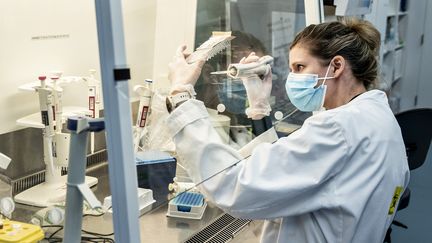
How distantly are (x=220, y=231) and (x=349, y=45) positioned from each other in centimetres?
73

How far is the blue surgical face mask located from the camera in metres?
1.28

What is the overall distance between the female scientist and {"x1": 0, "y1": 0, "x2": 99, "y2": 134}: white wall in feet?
1.97

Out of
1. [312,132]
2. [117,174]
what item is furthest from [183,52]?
[117,174]

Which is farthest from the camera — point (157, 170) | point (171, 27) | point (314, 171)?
point (171, 27)

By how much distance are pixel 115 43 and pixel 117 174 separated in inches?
9.3

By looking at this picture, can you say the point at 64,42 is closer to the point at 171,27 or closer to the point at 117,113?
the point at 171,27

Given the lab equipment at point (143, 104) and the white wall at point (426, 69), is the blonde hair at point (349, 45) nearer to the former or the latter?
the lab equipment at point (143, 104)

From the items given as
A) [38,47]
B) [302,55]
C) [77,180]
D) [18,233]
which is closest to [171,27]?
[38,47]

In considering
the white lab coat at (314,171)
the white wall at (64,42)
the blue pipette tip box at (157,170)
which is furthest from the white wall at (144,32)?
the white lab coat at (314,171)

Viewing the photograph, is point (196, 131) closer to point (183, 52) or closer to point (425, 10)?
point (183, 52)

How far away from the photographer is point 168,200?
4.69 ft

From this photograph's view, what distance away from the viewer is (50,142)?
1504 millimetres

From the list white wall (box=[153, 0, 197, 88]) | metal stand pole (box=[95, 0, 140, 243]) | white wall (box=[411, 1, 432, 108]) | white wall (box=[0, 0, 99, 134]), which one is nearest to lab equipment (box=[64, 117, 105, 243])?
metal stand pole (box=[95, 0, 140, 243])

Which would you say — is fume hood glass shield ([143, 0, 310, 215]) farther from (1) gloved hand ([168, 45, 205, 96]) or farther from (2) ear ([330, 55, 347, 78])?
(2) ear ([330, 55, 347, 78])
